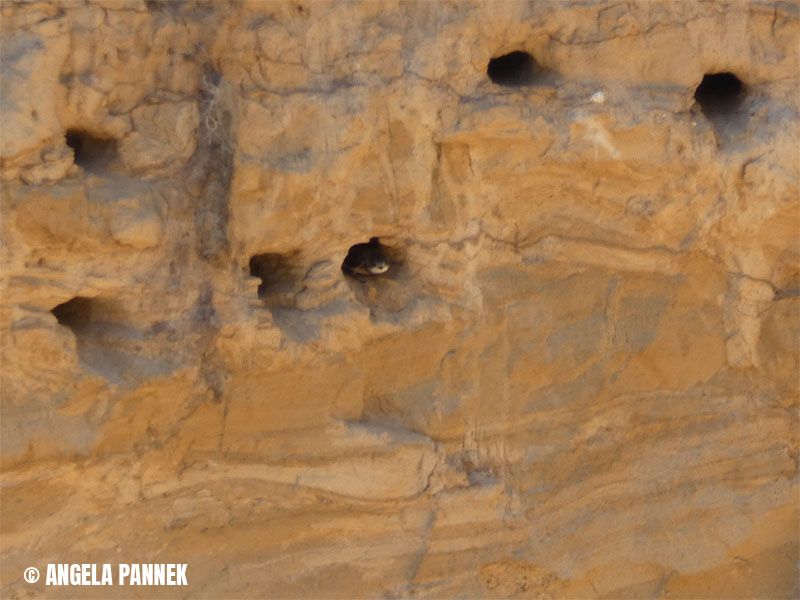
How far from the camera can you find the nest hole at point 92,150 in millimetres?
2910

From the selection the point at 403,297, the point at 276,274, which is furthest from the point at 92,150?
the point at 403,297

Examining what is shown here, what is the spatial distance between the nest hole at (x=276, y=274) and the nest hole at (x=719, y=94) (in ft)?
4.22

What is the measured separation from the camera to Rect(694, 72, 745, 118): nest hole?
3.43 meters

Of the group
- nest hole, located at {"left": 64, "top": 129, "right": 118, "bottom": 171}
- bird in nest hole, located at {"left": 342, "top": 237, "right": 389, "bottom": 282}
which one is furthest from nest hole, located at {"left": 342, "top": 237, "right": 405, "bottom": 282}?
nest hole, located at {"left": 64, "top": 129, "right": 118, "bottom": 171}

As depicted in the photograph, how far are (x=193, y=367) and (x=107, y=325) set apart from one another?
0.79 ft

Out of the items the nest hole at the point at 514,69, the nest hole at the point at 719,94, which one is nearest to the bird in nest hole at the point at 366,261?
the nest hole at the point at 514,69

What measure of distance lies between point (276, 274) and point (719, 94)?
4.70 ft

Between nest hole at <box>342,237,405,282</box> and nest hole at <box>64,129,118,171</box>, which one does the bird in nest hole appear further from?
nest hole at <box>64,129,118,171</box>

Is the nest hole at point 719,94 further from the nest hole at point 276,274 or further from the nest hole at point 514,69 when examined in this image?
the nest hole at point 276,274

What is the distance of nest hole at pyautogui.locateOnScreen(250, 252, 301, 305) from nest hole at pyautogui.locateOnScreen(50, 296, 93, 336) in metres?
0.44

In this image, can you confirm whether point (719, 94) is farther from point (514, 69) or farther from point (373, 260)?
point (373, 260)

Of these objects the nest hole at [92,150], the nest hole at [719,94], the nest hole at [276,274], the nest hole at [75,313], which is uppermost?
the nest hole at [719,94]

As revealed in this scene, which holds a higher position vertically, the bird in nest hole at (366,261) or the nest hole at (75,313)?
the bird in nest hole at (366,261)

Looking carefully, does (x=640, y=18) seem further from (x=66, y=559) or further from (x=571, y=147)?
(x=66, y=559)
